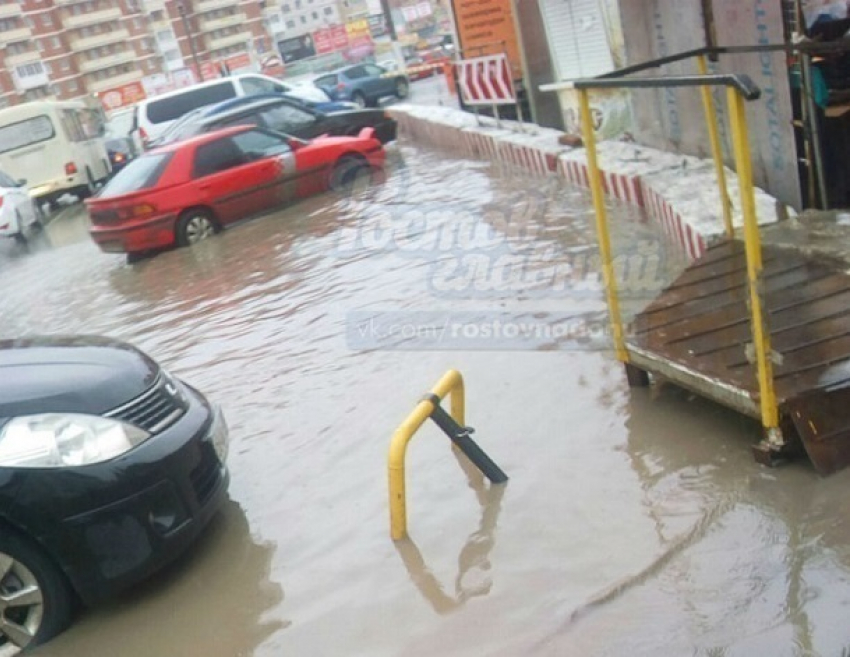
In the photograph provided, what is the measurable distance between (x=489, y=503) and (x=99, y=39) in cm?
11054

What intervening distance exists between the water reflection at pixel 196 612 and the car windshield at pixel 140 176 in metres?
8.84

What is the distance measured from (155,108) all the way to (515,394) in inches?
851

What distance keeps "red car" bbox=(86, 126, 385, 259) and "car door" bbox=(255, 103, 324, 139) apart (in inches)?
73.2

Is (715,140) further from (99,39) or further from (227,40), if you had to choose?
(227,40)

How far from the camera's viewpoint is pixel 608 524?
13.5 feet

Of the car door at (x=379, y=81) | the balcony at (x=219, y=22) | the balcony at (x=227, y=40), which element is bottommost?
the car door at (x=379, y=81)

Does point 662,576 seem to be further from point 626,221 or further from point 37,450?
point 626,221

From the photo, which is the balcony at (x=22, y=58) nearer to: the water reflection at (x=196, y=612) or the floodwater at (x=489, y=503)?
the floodwater at (x=489, y=503)

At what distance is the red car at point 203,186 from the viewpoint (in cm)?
1261

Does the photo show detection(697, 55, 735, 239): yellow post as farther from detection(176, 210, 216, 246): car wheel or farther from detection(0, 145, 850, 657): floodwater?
detection(176, 210, 216, 246): car wheel

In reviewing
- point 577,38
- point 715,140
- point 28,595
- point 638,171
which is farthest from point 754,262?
point 577,38

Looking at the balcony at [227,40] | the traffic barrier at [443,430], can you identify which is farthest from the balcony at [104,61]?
the traffic barrier at [443,430]

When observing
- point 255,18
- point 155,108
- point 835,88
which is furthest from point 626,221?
point 255,18

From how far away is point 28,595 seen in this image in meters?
3.93
